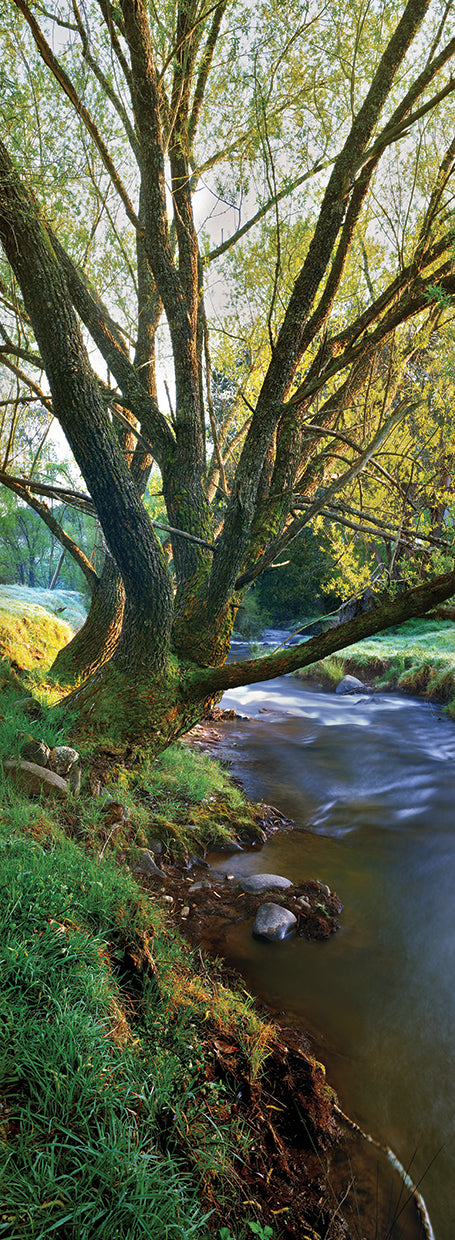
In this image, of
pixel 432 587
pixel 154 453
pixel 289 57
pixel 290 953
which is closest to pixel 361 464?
pixel 432 587

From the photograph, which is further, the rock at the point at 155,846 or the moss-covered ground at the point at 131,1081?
the rock at the point at 155,846

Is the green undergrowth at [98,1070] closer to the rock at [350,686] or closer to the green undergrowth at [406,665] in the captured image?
the green undergrowth at [406,665]

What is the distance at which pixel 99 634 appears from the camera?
5.72 m

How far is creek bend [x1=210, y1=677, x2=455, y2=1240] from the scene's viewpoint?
2309 millimetres

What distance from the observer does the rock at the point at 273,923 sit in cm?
322

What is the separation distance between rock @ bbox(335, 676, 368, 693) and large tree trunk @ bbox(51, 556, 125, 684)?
8.08 meters

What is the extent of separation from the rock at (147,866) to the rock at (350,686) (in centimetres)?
947

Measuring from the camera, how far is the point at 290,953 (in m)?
3.16

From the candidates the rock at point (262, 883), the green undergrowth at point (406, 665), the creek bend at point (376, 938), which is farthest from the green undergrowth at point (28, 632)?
the green undergrowth at point (406, 665)

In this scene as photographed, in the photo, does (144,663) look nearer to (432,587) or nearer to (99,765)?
(99,765)

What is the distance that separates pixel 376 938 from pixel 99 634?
3911 millimetres

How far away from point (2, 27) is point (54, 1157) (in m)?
6.36

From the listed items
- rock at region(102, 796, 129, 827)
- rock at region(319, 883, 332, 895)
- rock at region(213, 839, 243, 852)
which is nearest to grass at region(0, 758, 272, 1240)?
rock at region(102, 796, 129, 827)

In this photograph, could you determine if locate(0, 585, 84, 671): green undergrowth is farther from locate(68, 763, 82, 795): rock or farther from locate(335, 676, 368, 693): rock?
locate(335, 676, 368, 693): rock
